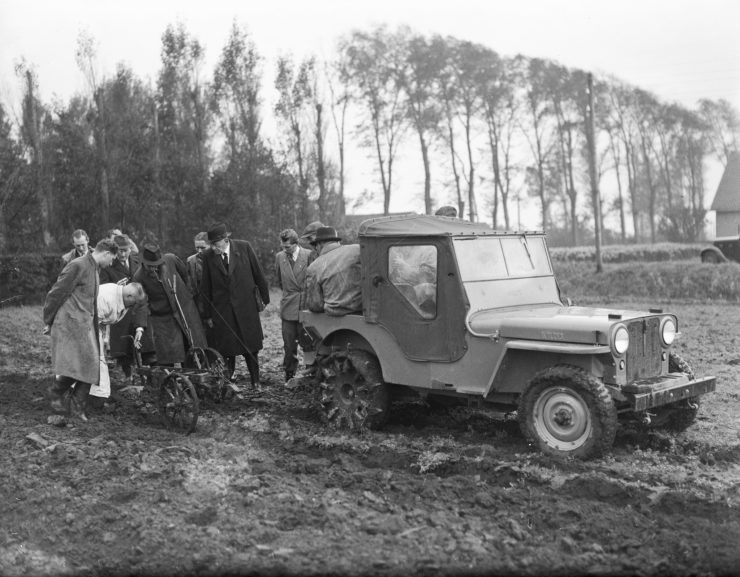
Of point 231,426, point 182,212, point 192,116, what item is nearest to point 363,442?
point 231,426

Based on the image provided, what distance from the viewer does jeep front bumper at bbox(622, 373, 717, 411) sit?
694 cm

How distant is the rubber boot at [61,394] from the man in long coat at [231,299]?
181 cm

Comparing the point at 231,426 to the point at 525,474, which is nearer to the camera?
the point at 525,474

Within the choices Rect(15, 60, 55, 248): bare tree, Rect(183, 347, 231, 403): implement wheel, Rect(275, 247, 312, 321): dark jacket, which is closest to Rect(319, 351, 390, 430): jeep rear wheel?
Rect(183, 347, 231, 403): implement wheel

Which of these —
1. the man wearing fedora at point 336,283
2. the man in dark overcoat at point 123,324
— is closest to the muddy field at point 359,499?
the man wearing fedora at point 336,283

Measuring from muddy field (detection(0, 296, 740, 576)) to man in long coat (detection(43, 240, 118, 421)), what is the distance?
584 millimetres

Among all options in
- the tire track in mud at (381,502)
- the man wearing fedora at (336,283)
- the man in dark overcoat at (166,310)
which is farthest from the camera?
the man in dark overcoat at (166,310)

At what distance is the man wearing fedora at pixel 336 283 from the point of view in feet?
27.7

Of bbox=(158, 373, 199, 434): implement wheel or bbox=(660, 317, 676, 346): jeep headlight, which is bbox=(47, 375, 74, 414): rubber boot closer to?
bbox=(158, 373, 199, 434): implement wheel

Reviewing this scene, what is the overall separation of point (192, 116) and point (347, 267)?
28.2 meters

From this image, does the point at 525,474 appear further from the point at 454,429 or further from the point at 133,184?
the point at 133,184

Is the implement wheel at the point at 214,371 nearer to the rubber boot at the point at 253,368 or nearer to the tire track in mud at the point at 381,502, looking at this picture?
the tire track in mud at the point at 381,502

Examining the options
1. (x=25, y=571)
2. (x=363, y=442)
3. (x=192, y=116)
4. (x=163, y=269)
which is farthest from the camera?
(x=192, y=116)

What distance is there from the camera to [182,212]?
30203 millimetres
